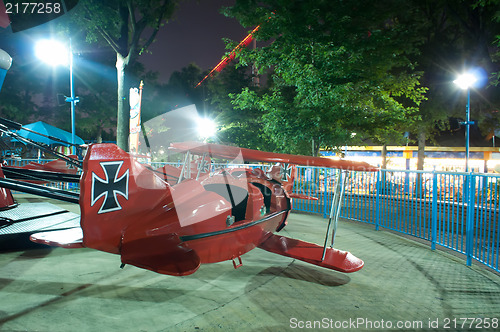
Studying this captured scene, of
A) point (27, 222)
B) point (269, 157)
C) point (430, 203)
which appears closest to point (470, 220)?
point (430, 203)

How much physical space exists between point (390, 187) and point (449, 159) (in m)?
19.4

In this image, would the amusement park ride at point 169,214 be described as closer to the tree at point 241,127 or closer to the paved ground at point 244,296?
the paved ground at point 244,296

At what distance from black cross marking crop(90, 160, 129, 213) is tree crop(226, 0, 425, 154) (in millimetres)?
8843

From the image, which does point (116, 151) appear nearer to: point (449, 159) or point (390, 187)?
point (390, 187)

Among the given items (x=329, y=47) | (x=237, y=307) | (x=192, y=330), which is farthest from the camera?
(x=329, y=47)

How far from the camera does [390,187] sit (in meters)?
7.51

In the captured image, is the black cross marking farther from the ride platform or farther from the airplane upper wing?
the ride platform

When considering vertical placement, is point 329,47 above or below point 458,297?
above

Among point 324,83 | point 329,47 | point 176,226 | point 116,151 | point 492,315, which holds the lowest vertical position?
point 492,315

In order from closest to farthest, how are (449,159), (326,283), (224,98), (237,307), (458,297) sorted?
(237,307), (458,297), (326,283), (224,98), (449,159)

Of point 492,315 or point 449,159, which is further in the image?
point 449,159

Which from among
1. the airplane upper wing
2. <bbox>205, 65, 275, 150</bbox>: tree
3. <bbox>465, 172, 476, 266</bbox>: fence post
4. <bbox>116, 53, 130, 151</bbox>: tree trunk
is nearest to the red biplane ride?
the airplane upper wing

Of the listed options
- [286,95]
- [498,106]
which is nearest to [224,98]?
[286,95]

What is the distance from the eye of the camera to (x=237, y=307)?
123 inches
